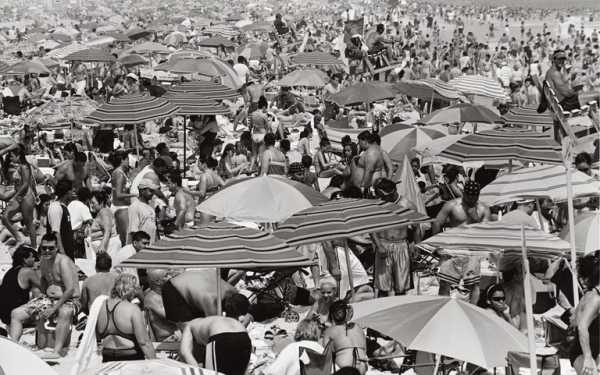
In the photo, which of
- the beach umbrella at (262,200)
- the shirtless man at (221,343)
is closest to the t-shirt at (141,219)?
the beach umbrella at (262,200)

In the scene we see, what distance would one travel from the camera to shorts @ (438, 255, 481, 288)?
313 inches

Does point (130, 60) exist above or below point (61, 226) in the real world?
below

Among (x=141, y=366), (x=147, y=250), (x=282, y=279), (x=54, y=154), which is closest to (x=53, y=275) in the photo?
(x=147, y=250)

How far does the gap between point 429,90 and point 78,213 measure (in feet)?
27.6

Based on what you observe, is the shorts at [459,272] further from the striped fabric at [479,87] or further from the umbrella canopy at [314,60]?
the umbrella canopy at [314,60]

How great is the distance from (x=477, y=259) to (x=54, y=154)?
380 inches

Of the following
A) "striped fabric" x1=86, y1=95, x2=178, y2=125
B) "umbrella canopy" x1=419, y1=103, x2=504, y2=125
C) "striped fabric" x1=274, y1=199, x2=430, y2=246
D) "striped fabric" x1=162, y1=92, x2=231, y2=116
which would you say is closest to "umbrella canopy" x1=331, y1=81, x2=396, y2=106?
"umbrella canopy" x1=419, y1=103, x2=504, y2=125

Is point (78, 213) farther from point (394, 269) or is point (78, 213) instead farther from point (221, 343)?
point (221, 343)

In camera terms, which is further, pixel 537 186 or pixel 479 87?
pixel 479 87

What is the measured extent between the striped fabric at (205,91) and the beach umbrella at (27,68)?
937cm

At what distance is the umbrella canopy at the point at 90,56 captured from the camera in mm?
23972

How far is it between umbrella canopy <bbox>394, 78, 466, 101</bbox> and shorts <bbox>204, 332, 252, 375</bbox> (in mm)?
11121

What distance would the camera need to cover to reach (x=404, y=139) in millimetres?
12039

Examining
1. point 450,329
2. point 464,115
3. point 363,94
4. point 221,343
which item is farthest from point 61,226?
point 363,94
